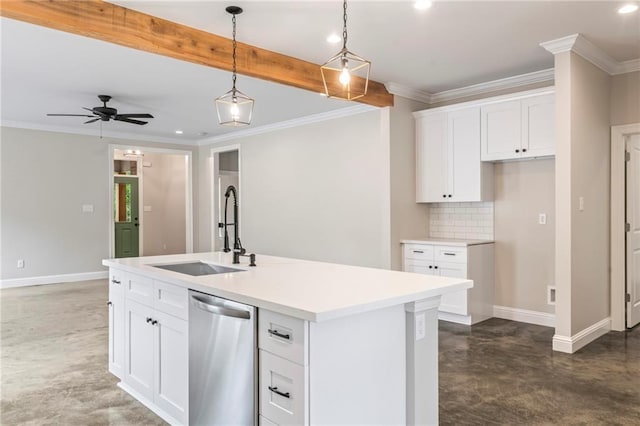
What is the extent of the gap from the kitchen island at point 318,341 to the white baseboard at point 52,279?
5.57 meters

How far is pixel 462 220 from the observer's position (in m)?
5.39

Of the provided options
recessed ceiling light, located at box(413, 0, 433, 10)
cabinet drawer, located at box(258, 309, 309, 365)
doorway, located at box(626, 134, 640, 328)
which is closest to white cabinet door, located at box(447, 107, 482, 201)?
doorway, located at box(626, 134, 640, 328)

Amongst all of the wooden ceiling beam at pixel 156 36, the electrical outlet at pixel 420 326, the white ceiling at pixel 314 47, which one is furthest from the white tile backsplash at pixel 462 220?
the electrical outlet at pixel 420 326

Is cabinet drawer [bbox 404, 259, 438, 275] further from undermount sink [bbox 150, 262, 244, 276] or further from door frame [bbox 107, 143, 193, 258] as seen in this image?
door frame [bbox 107, 143, 193, 258]

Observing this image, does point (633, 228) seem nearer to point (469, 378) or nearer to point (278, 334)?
point (469, 378)

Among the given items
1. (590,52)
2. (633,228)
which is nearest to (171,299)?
(590,52)

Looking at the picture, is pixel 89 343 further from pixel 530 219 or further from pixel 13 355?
pixel 530 219

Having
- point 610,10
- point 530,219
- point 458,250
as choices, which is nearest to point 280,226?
point 458,250

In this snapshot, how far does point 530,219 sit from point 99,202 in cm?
687

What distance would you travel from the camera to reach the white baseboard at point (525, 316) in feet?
15.6

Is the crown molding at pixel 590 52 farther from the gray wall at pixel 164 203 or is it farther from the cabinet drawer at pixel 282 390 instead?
the gray wall at pixel 164 203

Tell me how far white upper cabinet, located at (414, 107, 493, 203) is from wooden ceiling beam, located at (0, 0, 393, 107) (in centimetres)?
158

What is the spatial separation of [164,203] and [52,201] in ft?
10.3

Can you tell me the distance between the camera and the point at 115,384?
Result: 322 cm
